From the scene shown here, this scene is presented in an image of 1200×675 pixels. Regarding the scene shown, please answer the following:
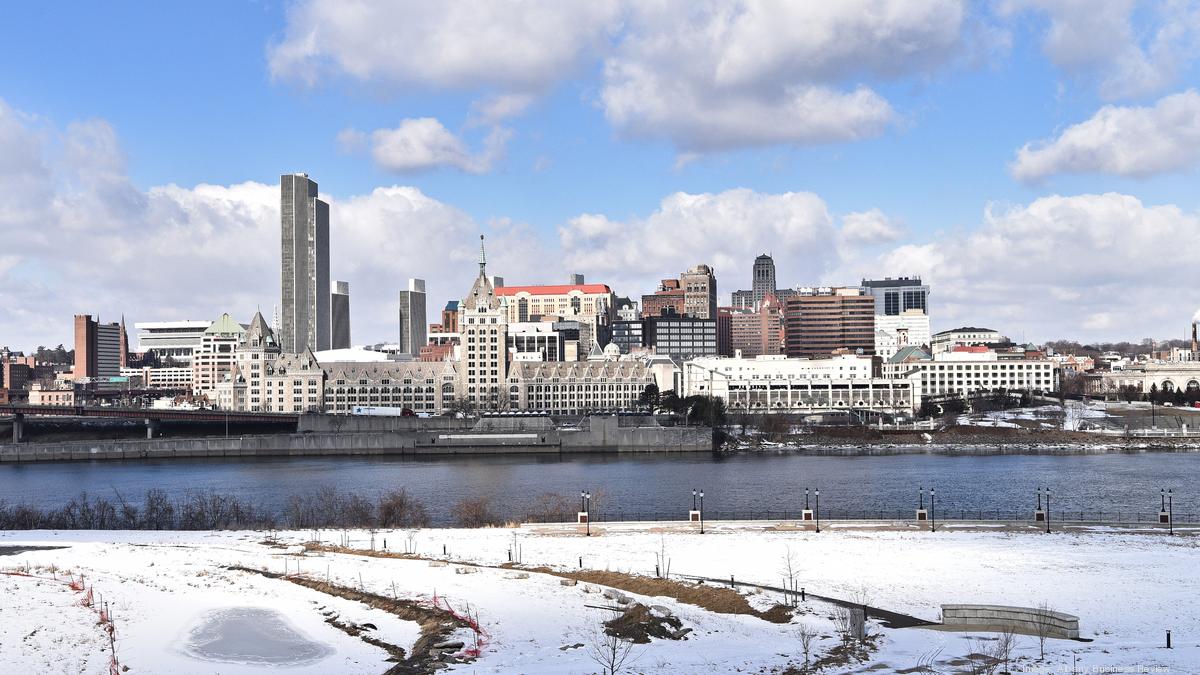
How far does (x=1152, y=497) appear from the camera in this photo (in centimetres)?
6862

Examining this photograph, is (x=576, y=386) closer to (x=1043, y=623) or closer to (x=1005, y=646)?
(x=1043, y=623)

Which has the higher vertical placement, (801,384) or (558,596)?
(801,384)

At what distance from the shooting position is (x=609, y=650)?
85.6ft

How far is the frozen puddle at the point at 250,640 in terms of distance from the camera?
25219 millimetres

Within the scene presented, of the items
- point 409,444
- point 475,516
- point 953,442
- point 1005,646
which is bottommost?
point 953,442

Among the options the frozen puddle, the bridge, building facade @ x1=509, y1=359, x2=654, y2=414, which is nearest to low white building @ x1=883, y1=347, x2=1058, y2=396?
building facade @ x1=509, y1=359, x2=654, y2=414

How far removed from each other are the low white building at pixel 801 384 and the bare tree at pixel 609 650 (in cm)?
15222

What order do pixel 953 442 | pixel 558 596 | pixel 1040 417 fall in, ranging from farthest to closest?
pixel 1040 417 < pixel 953 442 < pixel 558 596

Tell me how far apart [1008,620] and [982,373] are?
169 meters

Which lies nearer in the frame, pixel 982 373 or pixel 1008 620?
pixel 1008 620

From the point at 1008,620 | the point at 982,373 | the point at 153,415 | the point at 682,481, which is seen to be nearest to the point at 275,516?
the point at 682,481

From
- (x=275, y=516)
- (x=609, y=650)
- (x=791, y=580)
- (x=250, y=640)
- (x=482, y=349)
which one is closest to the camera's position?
(x=609, y=650)

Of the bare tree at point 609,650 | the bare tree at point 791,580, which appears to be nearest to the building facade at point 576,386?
the bare tree at point 791,580

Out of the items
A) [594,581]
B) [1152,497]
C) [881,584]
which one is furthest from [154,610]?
[1152,497]
